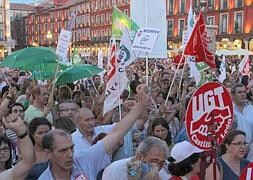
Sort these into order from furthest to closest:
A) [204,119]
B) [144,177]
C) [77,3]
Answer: [77,3], [204,119], [144,177]

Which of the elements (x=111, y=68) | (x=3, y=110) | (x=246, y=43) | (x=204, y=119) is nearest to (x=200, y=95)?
(x=204, y=119)

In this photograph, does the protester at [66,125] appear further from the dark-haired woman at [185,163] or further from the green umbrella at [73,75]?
the green umbrella at [73,75]

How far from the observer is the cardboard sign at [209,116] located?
11.8 feet

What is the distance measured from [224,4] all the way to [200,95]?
52847 millimetres

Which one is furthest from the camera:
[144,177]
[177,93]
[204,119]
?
[177,93]

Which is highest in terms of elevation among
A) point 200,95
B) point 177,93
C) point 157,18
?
point 157,18

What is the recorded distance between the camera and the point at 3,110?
4840 millimetres

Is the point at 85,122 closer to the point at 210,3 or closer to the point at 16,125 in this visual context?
the point at 16,125

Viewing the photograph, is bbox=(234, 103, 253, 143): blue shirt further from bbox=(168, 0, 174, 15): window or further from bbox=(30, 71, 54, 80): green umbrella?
bbox=(168, 0, 174, 15): window

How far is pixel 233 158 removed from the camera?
4.47 meters

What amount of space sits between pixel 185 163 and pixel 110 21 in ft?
262

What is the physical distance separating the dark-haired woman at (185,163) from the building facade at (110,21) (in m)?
12.0

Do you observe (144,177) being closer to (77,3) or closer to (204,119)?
(204,119)

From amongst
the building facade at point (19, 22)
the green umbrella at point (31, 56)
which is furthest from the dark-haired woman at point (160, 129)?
the building facade at point (19, 22)
